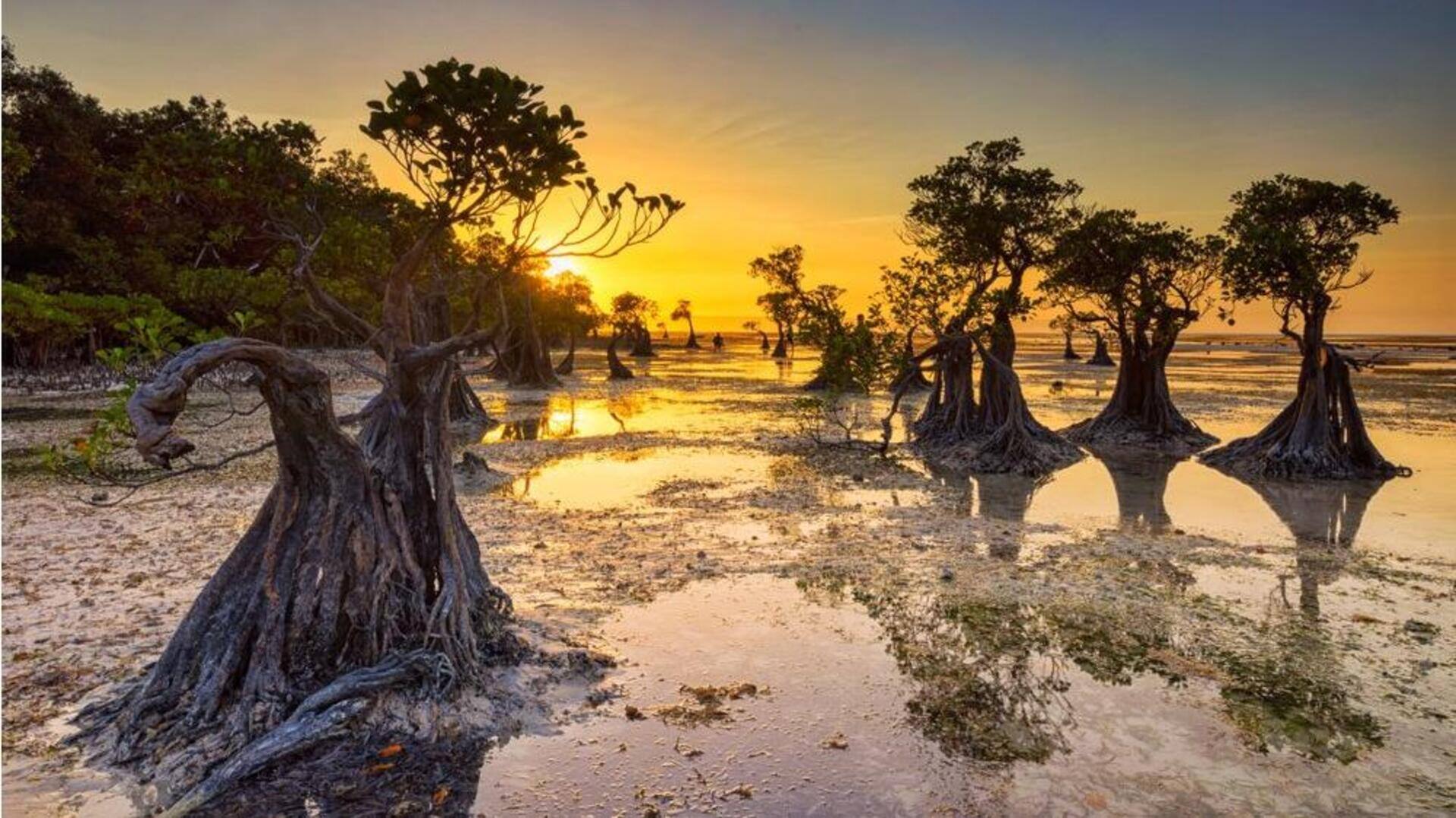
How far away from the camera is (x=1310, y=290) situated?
21.4m

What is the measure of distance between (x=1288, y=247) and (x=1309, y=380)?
13.0ft

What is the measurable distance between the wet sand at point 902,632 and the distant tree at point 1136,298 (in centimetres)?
696

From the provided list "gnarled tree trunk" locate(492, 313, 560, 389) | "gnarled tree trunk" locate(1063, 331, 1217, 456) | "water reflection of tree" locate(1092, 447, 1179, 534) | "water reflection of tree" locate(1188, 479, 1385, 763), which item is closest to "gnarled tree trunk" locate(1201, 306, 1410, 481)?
"water reflection of tree" locate(1092, 447, 1179, 534)

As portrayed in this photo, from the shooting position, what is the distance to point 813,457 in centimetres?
2375

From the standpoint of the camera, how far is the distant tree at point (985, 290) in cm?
2400

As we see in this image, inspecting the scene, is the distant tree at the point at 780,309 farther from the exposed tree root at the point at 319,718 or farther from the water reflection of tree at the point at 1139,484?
the exposed tree root at the point at 319,718

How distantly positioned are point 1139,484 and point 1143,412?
8.48 metres

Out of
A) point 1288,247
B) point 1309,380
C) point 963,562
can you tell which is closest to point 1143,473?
point 1309,380

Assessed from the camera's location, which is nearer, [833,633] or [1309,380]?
[833,633]

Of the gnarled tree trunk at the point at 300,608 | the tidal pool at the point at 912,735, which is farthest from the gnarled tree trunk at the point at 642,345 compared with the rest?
the gnarled tree trunk at the point at 300,608

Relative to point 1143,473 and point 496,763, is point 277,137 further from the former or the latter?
point 1143,473

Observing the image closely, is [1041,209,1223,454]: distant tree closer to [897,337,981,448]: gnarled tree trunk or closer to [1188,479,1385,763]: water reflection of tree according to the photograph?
[897,337,981,448]: gnarled tree trunk

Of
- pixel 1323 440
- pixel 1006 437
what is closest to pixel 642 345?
pixel 1006 437

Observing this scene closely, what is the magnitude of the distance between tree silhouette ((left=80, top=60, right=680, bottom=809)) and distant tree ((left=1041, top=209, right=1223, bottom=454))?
23.3 meters
